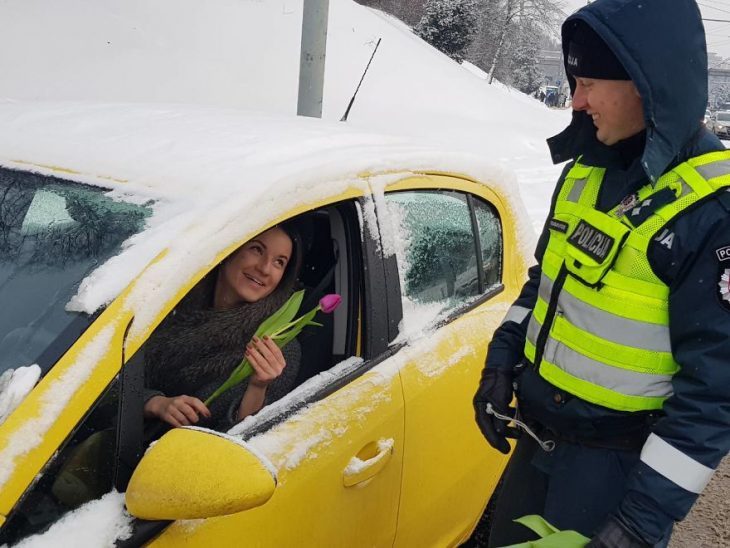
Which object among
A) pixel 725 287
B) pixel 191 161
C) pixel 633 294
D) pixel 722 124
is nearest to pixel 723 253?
pixel 725 287

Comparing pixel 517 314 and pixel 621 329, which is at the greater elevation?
pixel 621 329

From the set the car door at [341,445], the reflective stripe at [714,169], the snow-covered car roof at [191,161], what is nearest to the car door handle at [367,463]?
the car door at [341,445]

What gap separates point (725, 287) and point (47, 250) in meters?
1.44

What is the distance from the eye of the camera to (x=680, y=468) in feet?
4.79

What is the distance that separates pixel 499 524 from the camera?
2035mm

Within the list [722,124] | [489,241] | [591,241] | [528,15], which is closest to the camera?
[591,241]

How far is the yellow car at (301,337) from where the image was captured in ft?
4.12

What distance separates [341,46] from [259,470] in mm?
18564

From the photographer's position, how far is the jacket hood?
1.47 meters

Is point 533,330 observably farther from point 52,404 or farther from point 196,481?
point 52,404

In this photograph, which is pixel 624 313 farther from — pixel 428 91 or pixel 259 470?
pixel 428 91

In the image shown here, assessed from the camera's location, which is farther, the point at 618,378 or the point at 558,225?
the point at 558,225

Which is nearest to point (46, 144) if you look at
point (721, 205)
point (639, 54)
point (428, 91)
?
point (639, 54)

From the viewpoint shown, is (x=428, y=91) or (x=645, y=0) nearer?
(x=645, y=0)
